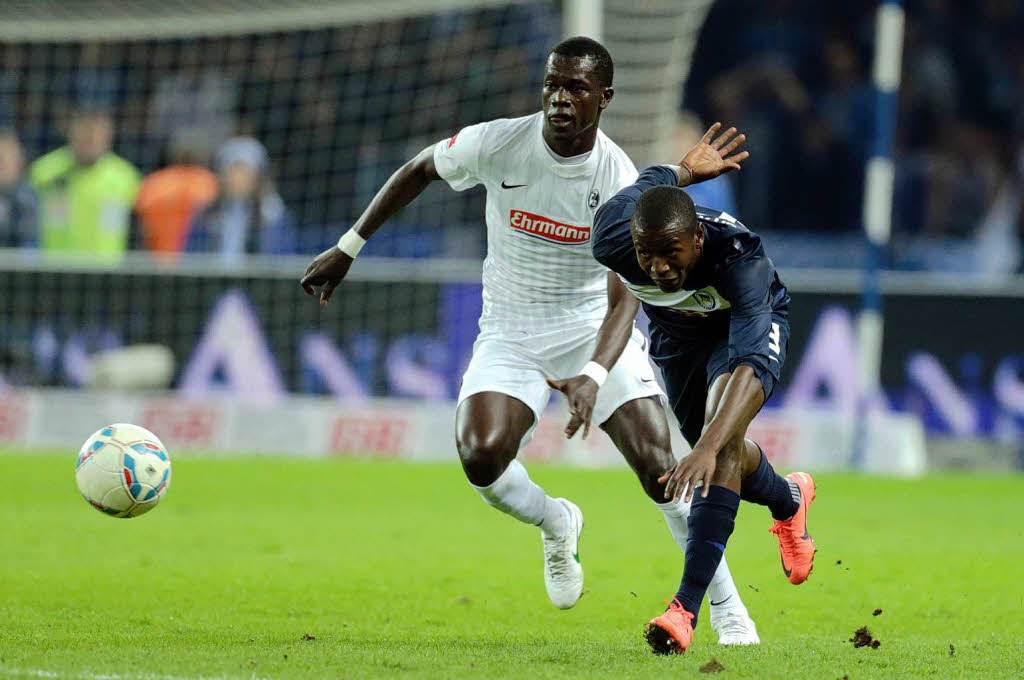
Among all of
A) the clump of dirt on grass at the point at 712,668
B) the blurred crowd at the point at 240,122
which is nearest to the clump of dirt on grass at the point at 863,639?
the clump of dirt on grass at the point at 712,668

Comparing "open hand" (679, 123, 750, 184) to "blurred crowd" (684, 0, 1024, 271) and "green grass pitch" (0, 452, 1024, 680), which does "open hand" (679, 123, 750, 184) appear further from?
"blurred crowd" (684, 0, 1024, 271)

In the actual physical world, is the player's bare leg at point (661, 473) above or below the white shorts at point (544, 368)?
below

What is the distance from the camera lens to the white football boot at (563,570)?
6.51m

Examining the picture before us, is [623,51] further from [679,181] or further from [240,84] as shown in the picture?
[679,181]

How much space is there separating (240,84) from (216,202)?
2.17m

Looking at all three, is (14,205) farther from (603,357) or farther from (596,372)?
(596,372)

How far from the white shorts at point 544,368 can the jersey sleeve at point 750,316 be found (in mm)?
921

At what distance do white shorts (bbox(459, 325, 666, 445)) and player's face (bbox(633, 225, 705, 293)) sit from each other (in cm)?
103

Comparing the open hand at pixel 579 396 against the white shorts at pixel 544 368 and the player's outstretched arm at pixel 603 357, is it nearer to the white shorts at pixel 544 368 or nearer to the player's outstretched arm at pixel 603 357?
the player's outstretched arm at pixel 603 357

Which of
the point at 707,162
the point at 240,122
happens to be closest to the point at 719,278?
the point at 707,162

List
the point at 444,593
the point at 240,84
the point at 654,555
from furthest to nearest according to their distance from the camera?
the point at 240,84
the point at 654,555
the point at 444,593

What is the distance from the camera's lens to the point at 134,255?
47.6 feet

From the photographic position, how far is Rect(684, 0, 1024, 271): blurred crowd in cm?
1847

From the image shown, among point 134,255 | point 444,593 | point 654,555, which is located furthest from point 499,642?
point 134,255
